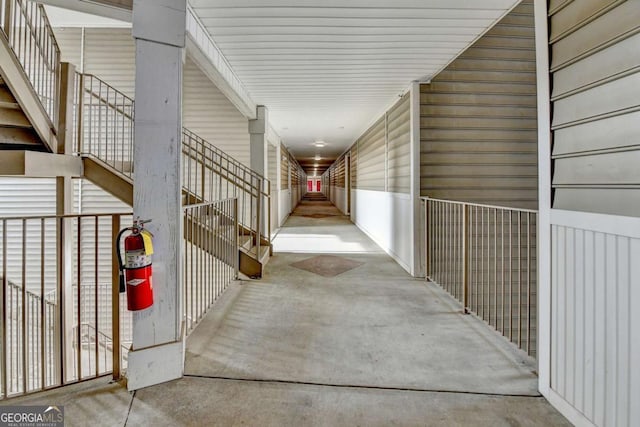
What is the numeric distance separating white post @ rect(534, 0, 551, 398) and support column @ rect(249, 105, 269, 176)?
4.48 metres

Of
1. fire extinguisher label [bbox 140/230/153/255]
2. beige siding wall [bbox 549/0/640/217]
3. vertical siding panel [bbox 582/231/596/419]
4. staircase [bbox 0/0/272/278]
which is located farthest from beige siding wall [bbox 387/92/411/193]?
fire extinguisher label [bbox 140/230/153/255]

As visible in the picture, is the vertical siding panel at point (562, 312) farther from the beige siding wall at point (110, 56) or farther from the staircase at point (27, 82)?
the beige siding wall at point (110, 56)

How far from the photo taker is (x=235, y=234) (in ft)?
13.0

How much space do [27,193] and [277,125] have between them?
5.13m

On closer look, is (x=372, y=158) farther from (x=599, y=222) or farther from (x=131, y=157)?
(x=599, y=222)

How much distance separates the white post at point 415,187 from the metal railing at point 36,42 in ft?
13.2

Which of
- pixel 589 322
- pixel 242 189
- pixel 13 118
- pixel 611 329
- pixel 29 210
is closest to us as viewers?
pixel 611 329

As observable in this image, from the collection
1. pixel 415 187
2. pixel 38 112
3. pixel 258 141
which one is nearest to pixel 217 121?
pixel 258 141

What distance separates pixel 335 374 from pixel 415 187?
2.80 metres

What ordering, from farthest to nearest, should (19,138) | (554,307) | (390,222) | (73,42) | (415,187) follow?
(73,42) < (390,222) < (415,187) < (19,138) < (554,307)

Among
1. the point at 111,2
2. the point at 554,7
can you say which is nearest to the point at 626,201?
the point at 554,7

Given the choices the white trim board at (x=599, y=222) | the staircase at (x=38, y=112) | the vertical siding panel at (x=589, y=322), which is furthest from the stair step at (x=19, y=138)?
the vertical siding panel at (x=589, y=322)

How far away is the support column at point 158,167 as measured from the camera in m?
2.00

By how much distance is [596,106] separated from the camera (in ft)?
5.08
